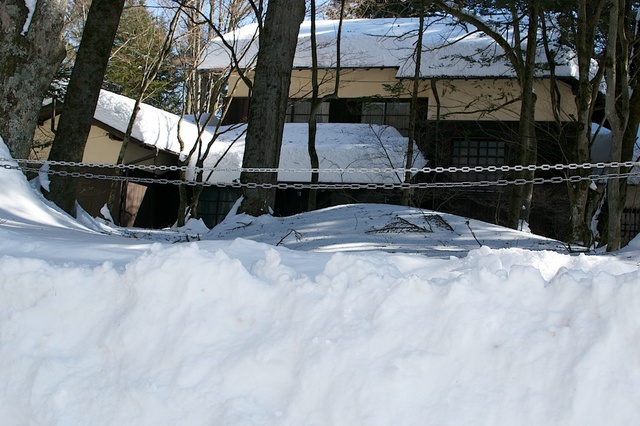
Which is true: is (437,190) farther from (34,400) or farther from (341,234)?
(34,400)

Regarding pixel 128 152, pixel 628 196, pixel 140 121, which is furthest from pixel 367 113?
pixel 628 196

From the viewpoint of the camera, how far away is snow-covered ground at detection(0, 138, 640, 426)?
10.4 feet

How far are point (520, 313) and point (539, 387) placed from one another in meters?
0.40

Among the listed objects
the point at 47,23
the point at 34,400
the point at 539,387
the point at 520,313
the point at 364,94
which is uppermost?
the point at 364,94

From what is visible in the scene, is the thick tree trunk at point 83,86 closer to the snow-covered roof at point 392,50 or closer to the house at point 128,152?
the snow-covered roof at point 392,50

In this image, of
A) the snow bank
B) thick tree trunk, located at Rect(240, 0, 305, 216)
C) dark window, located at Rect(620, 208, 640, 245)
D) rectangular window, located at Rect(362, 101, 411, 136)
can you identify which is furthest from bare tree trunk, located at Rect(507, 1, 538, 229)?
the snow bank

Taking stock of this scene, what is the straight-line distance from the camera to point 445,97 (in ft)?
71.3

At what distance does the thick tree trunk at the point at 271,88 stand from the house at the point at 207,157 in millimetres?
9407

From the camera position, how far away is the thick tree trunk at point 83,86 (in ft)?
33.9

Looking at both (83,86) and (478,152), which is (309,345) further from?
(478,152)

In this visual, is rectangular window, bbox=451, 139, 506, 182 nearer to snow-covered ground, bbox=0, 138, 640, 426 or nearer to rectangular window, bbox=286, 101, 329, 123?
rectangular window, bbox=286, 101, 329, 123

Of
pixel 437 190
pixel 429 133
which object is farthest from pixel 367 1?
pixel 437 190

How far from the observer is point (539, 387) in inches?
125

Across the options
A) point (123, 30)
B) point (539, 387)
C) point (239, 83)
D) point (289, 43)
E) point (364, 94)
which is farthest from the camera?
point (123, 30)
